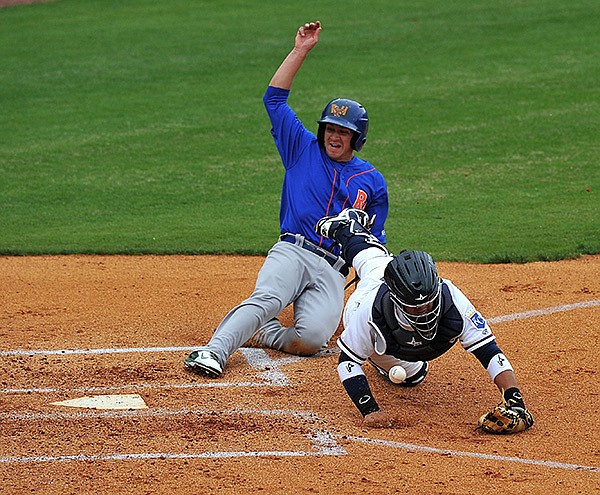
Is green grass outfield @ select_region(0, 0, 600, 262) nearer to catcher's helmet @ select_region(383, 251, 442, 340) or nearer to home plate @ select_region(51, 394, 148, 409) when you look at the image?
home plate @ select_region(51, 394, 148, 409)

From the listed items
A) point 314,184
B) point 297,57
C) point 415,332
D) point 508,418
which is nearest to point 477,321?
point 415,332

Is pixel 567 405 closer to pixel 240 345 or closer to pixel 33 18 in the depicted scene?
pixel 240 345

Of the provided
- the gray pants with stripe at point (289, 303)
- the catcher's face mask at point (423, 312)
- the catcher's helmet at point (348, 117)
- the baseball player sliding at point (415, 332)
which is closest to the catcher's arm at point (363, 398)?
the baseball player sliding at point (415, 332)

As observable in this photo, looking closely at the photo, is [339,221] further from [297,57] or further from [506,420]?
[506,420]

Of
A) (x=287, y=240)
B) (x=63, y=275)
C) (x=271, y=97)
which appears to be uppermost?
(x=271, y=97)

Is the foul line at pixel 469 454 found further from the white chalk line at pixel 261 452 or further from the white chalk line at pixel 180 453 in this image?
the white chalk line at pixel 180 453

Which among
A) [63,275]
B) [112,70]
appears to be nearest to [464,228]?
[63,275]

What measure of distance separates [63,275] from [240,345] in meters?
2.71

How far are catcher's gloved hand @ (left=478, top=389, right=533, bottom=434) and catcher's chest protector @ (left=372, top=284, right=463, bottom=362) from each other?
1.39 ft

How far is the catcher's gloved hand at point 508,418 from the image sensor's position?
5.10m

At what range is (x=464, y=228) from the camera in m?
9.89

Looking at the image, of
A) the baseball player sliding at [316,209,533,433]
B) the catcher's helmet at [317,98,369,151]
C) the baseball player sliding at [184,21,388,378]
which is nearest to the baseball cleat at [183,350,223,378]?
the baseball player sliding at [184,21,388,378]

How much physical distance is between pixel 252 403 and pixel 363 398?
710mm

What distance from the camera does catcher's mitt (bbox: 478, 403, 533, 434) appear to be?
510 centimetres
